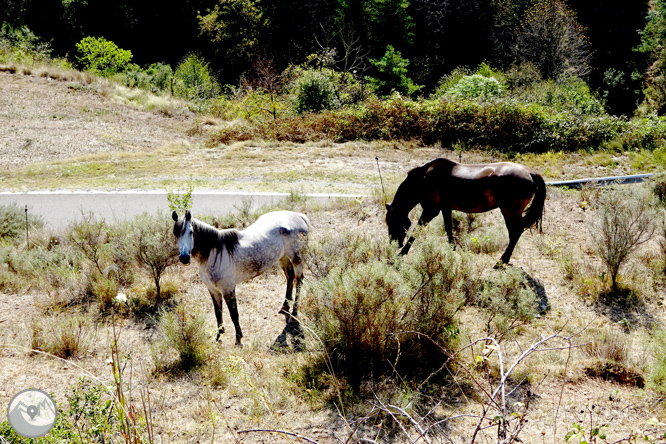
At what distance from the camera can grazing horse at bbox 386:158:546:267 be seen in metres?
8.09

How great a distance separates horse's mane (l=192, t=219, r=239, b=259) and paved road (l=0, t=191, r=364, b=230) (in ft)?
16.2

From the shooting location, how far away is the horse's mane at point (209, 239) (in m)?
6.11

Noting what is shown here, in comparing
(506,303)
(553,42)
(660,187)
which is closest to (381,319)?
(506,303)

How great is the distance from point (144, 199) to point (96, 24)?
38079 millimetres

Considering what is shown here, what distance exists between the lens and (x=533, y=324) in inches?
269

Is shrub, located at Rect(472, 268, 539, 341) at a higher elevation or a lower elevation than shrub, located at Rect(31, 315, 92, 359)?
higher

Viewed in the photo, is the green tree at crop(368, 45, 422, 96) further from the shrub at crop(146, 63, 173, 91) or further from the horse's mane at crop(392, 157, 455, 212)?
the horse's mane at crop(392, 157, 455, 212)

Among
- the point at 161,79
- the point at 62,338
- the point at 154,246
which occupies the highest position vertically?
the point at 161,79

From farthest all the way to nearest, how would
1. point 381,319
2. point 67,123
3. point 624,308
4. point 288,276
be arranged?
point 67,123
point 288,276
point 624,308
point 381,319

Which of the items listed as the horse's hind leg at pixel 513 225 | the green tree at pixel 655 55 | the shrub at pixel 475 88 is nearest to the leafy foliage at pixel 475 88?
the shrub at pixel 475 88

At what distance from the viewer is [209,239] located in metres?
6.26

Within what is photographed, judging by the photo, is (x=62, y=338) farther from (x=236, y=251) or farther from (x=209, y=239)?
(x=236, y=251)

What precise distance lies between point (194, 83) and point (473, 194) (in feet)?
95.7

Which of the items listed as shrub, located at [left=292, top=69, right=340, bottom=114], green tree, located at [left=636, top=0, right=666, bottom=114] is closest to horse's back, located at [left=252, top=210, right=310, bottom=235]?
shrub, located at [left=292, top=69, right=340, bottom=114]
